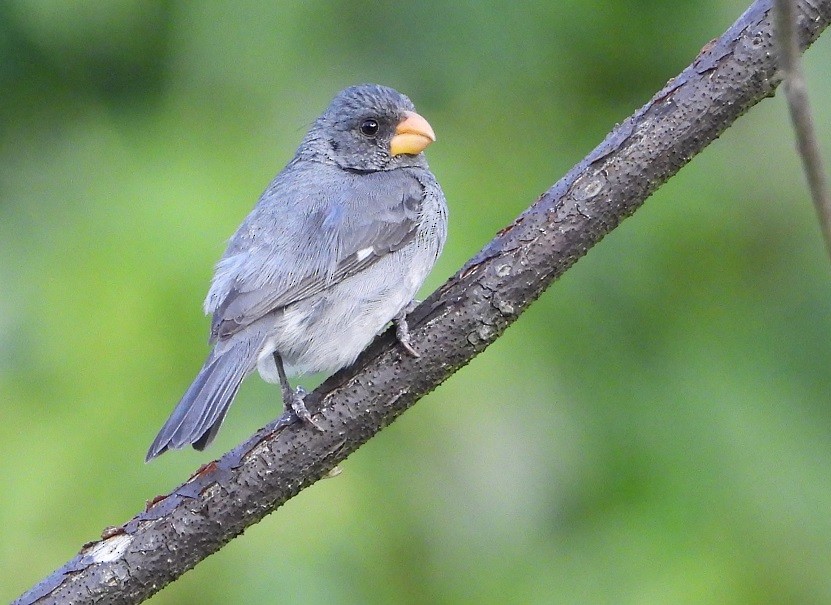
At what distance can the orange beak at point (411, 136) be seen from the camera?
433 centimetres

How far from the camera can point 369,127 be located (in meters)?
4.45

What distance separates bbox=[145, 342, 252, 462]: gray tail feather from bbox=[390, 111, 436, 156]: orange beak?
122cm

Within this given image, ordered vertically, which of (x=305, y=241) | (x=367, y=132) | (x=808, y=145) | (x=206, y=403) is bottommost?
(x=808, y=145)

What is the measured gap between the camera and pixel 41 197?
4859 millimetres

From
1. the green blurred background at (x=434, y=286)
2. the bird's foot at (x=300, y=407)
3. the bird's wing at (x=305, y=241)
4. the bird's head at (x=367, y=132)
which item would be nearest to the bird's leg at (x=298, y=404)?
the bird's foot at (x=300, y=407)

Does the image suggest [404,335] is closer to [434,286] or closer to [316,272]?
[316,272]

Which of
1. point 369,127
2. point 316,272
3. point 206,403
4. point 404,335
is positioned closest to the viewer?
point 404,335

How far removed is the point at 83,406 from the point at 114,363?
0.69 feet

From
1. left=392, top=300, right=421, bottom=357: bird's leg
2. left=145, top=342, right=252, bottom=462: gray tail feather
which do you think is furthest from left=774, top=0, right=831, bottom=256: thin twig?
left=145, top=342, right=252, bottom=462: gray tail feather

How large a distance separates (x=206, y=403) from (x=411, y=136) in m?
1.54

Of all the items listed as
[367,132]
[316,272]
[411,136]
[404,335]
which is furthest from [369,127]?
[404,335]

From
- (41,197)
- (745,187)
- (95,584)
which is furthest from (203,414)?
(745,187)

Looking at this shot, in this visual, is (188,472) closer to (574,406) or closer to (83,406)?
(83,406)

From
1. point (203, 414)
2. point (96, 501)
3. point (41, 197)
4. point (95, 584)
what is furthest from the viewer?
point (41, 197)
